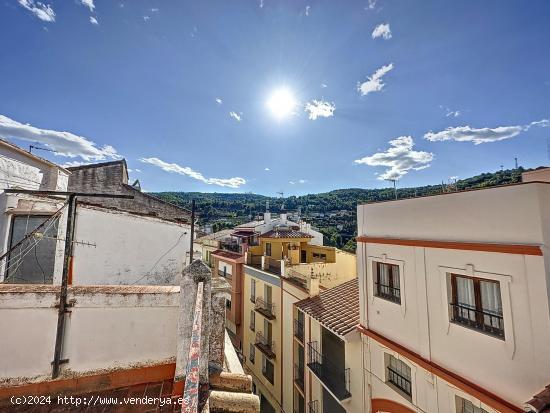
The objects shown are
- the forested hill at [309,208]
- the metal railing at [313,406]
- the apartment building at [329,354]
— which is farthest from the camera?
the forested hill at [309,208]

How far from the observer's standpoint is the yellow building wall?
16.0 metres

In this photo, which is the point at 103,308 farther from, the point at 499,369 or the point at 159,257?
the point at 499,369

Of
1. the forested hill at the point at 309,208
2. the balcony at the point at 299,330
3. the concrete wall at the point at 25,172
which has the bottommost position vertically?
the balcony at the point at 299,330

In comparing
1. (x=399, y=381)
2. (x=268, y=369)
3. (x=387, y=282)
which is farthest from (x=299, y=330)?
(x=387, y=282)

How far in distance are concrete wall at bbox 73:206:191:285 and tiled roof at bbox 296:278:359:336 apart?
19.6 ft

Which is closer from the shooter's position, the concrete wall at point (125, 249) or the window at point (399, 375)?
the concrete wall at point (125, 249)

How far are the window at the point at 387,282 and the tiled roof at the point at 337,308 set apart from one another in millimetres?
1806

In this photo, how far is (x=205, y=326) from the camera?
3674 millimetres

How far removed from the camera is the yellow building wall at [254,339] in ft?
52.5

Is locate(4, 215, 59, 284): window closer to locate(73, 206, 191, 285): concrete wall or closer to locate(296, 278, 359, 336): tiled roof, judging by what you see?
locate(73, 206, 191, 285): concrete wall

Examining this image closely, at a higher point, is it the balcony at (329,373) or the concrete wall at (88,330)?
the concrete wall at (88,330)

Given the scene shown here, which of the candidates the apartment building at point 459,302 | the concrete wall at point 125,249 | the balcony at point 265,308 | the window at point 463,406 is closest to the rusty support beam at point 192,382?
the apartment building at point 459,302

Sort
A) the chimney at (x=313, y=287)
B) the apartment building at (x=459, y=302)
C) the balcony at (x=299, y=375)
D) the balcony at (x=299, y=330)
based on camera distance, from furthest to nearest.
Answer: the balcony at (x=299, y=330) → the balcony at (x=299, y=375) → the chimney at (x=313, y=287) → the apartment building at (x=459, y=302)

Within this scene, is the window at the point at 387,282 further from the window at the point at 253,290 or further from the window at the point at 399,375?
the window at the point at 253,290
